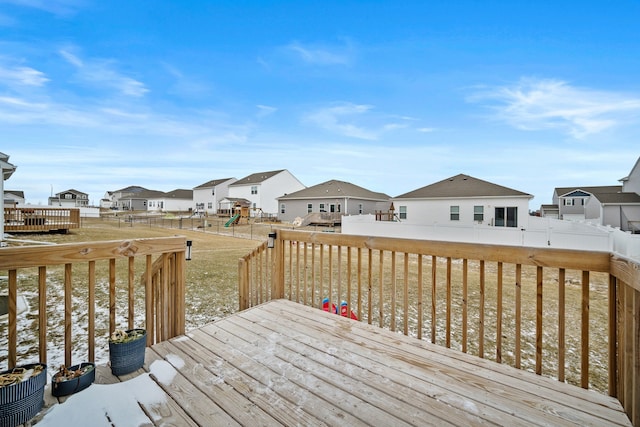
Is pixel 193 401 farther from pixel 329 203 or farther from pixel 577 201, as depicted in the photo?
pixel 577 201

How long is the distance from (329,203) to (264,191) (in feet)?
37.8

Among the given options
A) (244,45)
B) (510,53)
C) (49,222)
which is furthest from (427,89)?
(49,222)

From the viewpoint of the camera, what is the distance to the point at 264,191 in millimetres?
35688

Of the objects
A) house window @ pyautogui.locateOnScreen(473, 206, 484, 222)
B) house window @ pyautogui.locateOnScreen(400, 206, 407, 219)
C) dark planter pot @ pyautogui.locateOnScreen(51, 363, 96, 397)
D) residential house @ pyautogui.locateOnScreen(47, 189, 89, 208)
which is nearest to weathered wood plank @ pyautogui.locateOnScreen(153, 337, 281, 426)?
dark planter pot @ pyautogui.locateOnScreen(51, 363, 96, 397)

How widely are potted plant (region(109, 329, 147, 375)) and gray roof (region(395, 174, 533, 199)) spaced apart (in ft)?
61.5

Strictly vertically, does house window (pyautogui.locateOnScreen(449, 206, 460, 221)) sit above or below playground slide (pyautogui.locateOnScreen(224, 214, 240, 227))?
above

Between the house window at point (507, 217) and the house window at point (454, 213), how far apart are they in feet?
6.61

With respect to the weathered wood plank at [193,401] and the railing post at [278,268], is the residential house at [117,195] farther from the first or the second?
the weathered wood plank at [193,401]

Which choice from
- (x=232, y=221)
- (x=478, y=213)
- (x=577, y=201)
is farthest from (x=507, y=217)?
(x=577, y=201)

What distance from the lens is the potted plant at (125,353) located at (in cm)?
214

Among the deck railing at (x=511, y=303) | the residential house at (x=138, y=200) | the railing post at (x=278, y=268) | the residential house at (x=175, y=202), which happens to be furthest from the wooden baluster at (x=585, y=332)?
the residential house at (x=138, y=200)

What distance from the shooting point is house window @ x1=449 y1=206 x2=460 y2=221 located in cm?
1842

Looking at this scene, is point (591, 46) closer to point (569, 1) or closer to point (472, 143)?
point (569, 1)

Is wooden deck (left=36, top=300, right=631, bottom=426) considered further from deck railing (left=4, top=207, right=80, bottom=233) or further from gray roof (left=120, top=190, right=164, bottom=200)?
gray roof (left=120, top=190, right=164, bottom=200)
